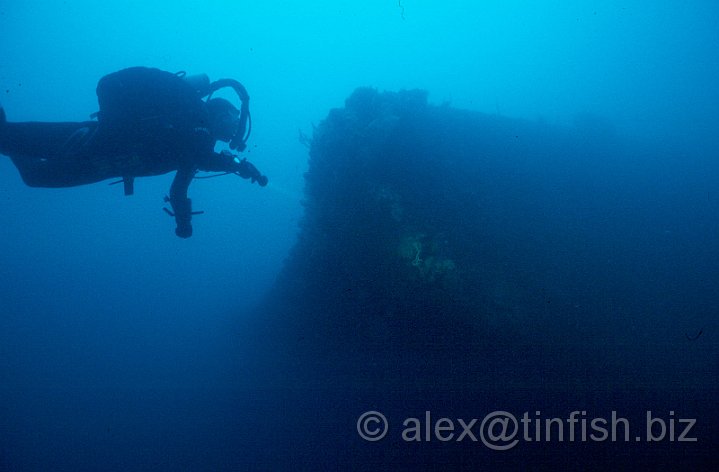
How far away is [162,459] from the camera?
10508 millimetres

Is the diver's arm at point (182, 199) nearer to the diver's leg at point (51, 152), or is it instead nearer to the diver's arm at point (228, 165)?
the diver's arm at point (228, 165)

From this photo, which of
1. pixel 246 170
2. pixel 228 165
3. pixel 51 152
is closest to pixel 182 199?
pixel 228 165

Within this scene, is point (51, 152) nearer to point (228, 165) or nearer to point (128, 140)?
point (128, 140)

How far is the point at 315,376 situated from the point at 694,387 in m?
6.65

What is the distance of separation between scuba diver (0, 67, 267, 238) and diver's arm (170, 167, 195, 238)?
1cm

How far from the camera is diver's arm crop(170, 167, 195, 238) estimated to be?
4387 millimetres

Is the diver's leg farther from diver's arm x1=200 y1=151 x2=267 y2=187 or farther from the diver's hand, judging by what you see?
the diver's hand

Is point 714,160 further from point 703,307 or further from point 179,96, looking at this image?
point 179,96

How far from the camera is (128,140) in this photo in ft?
13.6

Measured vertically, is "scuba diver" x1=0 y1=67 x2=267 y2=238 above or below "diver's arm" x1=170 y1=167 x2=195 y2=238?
above

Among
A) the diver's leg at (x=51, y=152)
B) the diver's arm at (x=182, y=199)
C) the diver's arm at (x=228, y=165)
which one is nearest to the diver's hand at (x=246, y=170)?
the diver's arm at (x=228, y=165)

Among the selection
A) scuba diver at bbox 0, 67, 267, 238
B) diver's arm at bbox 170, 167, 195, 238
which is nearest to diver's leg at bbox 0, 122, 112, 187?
scuba diver at bbox 0, 67, 267, 238

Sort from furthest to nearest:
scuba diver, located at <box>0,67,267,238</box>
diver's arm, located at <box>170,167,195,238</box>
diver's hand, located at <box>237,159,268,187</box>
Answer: diver's hand, located at <box>237,159,268,187</box> → diver's arm, located at <box>170,167,195,238</box> → scuba diver, located at <box>0,67,267,238</box>

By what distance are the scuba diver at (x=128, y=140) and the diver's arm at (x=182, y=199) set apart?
11mm
